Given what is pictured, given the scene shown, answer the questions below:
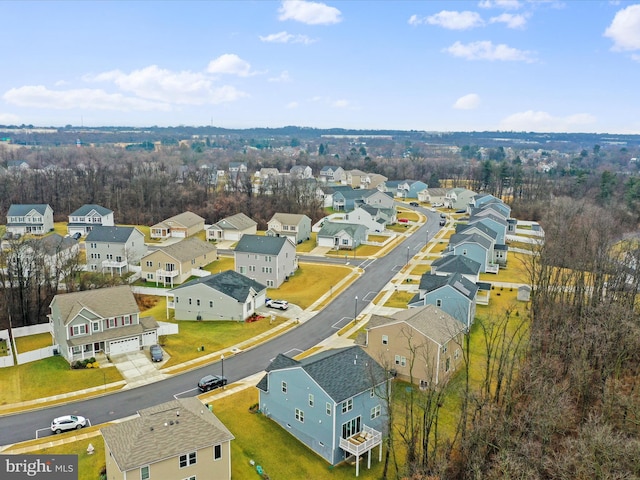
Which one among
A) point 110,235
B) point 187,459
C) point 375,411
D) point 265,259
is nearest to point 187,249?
point 110,235

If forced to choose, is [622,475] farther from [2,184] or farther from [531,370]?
[2,184]

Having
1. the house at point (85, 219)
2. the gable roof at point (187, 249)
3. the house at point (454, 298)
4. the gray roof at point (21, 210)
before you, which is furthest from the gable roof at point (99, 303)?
the gray roof at point (21, 210)

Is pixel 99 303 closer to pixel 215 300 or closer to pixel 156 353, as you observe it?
pixel 156 353

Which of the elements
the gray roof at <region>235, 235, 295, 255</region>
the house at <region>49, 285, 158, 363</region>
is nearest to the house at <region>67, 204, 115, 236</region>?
the gray roof at <region>235, 235, 295, 255</region>

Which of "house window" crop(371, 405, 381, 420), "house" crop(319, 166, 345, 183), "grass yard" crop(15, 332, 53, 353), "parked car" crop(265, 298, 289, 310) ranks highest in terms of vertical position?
"house" crop(319, 166, 345, 183)

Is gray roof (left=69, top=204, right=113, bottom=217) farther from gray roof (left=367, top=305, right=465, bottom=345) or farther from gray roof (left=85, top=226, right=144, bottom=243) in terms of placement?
gray roof (left=367, top=305, right=465, bottom=345)

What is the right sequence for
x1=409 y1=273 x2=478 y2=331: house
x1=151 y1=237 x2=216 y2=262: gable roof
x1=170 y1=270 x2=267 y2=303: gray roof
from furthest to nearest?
1. x1=151 y1=237 x2=216 y2=262: gable roof
2. x1=170 y1=270 x2=267 y2=303: gray roof
3. x1=409 y1=273 x2=478 y2=331: house

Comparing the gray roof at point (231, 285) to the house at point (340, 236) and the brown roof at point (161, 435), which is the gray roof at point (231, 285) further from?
the house at point (340, 236)
